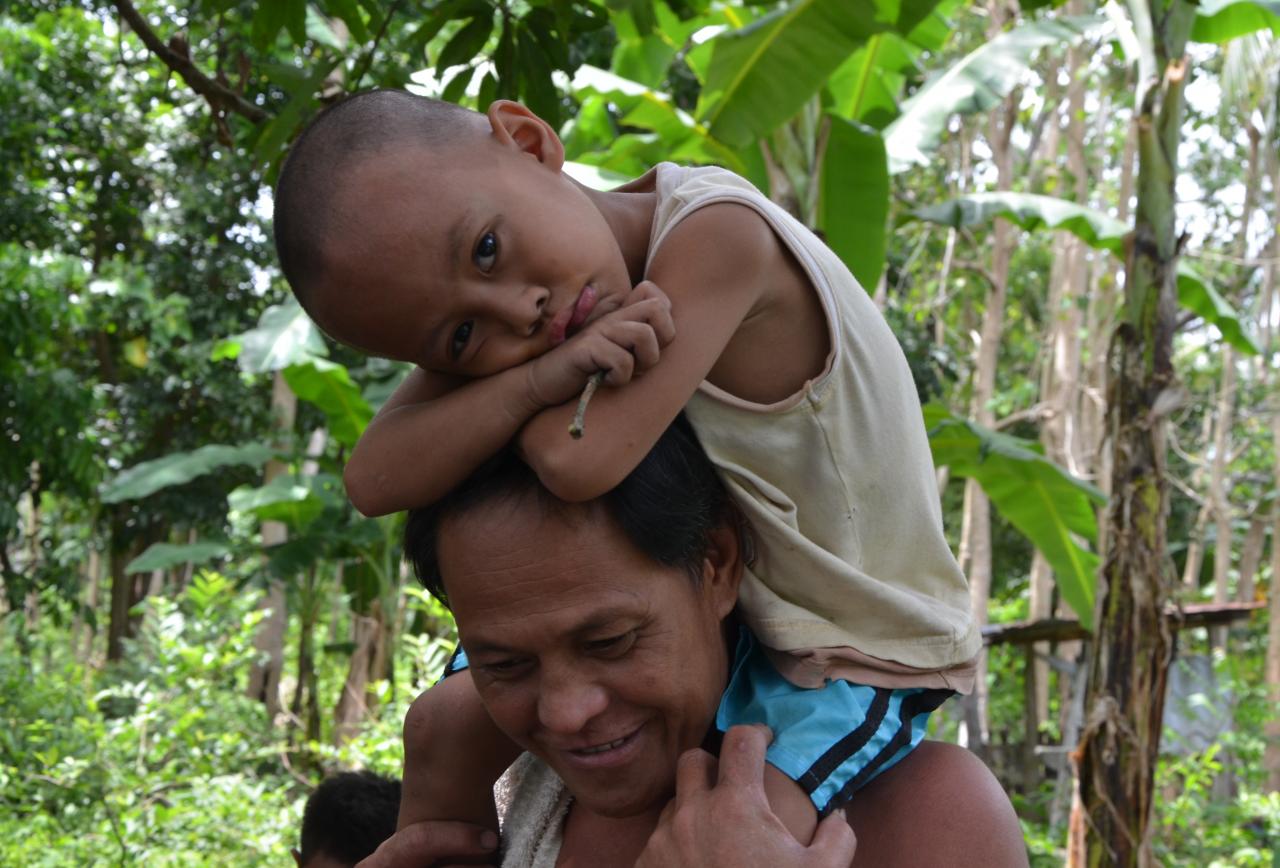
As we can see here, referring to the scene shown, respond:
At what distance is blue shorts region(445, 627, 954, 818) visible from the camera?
1461 mm

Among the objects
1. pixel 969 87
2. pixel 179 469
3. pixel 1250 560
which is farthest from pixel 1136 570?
pixel 1250 560

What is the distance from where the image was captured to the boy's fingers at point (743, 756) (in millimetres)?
1404

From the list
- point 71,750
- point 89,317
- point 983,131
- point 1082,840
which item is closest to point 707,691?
point 1082,840

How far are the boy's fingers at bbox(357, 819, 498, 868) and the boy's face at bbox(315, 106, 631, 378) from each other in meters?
0.67

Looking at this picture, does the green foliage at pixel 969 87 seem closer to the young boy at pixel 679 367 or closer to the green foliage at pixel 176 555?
the young boy at pixel 679 367

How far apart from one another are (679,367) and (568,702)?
0.40 meters

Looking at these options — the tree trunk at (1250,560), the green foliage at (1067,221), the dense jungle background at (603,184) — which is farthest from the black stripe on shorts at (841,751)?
the tree trunk at (1250,560)

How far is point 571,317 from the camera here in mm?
1516

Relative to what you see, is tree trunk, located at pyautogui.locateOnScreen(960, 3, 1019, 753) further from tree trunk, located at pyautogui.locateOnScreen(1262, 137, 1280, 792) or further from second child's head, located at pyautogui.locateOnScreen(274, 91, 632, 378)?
second child's head, located at pyautogui.locateOnScreen(274, 91, 632, 378)

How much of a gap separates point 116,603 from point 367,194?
14464 mm

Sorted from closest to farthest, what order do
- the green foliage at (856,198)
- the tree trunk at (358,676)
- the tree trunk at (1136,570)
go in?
1. the tree trunk at (1136,570)
2. the green foliage at (856,198)
3. the tree trunk at (358,676)

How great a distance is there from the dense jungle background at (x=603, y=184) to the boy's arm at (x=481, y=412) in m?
1.30

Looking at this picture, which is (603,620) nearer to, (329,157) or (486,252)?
(486,252)

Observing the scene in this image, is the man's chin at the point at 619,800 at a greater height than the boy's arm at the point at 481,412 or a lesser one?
lesser
